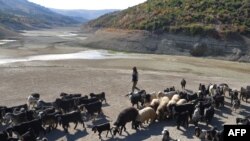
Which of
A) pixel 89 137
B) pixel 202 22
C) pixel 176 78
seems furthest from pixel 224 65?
pixel 89 137

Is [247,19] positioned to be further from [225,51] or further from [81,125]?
[81,125]

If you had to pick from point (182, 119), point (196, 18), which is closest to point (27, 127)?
point (182, 119)

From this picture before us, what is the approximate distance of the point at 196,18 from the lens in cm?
7306

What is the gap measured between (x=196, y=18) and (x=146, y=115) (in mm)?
53268

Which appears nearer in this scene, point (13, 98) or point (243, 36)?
point (13, 98)

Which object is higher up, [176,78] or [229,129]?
[229,129]

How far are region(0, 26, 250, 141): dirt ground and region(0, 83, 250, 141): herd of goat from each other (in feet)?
1.60

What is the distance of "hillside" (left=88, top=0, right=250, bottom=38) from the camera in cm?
6638

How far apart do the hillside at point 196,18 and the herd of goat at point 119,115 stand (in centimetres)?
4028

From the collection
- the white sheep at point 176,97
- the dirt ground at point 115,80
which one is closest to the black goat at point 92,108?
the dirt ground at point 115,80

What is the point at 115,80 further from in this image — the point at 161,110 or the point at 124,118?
the point at 124,118

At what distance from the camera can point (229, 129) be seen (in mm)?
10289

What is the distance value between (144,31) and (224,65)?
24.9 meters

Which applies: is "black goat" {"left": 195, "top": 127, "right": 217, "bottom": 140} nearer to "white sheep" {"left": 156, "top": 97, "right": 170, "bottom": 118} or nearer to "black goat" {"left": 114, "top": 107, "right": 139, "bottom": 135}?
"white sheep" {"left": 156, "top": 97, "right": 170, "bottom": 118}
